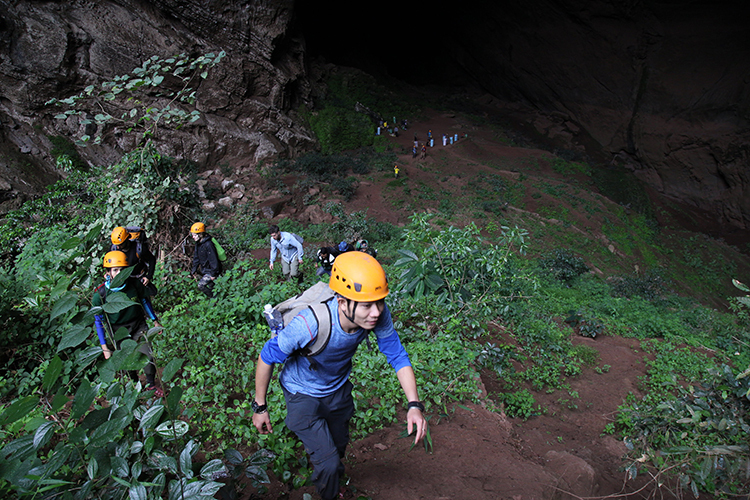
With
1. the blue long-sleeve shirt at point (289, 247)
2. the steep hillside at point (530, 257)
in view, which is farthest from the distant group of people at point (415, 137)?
the blue long-sleeve shirt at point (289, 247)

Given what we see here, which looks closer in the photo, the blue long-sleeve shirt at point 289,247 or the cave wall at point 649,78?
the blue long-sleeve shirt at point 289,247

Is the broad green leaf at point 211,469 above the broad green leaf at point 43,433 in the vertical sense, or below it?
below

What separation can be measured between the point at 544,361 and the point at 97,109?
Answer: 16.1m

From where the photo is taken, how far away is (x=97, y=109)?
13047 mm

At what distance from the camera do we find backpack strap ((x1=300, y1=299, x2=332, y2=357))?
188 cm

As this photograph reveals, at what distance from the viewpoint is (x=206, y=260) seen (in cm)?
538

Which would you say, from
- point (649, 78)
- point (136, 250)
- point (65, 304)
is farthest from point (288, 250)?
point (649, 78)

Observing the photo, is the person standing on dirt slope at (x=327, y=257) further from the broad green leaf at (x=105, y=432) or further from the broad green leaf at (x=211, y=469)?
the broad green leaf at (x=105, y=432)

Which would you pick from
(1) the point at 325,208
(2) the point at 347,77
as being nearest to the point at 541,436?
(1) the point at 325,208

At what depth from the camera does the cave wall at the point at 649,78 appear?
695 inches

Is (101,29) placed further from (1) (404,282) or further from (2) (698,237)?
(2) (698,237)

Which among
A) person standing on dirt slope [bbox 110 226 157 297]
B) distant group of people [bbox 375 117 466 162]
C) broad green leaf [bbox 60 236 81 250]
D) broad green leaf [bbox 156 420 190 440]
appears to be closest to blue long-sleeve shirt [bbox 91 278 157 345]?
person standing on dirt slope [bbox 110 226 157 297]

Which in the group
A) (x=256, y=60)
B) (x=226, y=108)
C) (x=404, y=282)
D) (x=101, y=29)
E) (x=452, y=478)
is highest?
(x=101, y=29)

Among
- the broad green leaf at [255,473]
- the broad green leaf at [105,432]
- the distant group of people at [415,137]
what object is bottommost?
the distant group of people at [415,137]
